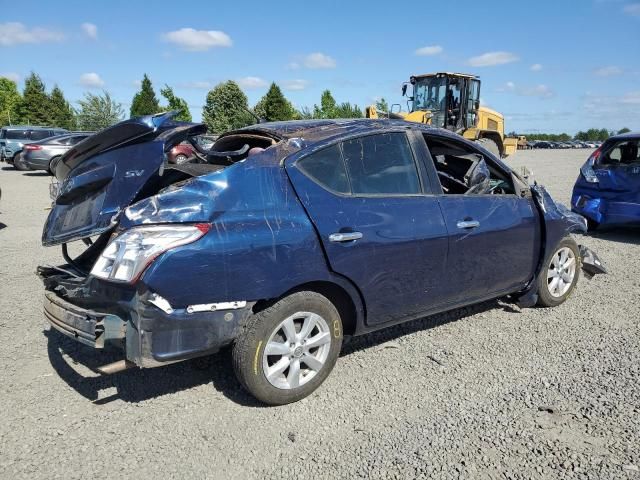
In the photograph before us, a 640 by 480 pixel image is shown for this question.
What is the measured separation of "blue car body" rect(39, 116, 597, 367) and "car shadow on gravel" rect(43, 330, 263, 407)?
0.57 metres

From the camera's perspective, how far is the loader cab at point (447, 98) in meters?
17.3

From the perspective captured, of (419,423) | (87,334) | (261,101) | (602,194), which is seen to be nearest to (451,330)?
(419,423)

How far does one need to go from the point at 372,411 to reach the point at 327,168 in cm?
158

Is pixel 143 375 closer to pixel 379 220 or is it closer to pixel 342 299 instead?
pixel 342 299

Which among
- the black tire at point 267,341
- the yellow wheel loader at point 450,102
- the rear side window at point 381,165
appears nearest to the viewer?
the black tire at point 267,341

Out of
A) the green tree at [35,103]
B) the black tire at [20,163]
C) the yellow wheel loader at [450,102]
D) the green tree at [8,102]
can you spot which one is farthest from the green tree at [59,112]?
the yellow wheel loader at [450,102]

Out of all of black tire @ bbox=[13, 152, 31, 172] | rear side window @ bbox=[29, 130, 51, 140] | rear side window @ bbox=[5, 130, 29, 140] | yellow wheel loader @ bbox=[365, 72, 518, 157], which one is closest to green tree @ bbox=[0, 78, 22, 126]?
rear side window @ bbox=[29, 130, 51, 140]

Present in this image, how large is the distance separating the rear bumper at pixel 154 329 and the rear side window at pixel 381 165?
3.94 feet

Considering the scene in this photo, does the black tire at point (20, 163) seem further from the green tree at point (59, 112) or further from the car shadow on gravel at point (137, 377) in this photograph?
the green tree at point (59, 112)

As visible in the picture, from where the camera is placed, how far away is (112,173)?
333cm

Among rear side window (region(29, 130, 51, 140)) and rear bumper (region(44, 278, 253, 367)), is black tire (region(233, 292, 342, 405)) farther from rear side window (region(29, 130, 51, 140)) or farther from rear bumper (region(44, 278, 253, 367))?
rear side window (region(29, 130, 51, 140))

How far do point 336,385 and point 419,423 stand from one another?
2.20 feet

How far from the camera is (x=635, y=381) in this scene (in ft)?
11.9

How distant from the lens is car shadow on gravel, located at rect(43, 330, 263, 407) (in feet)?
11.3
